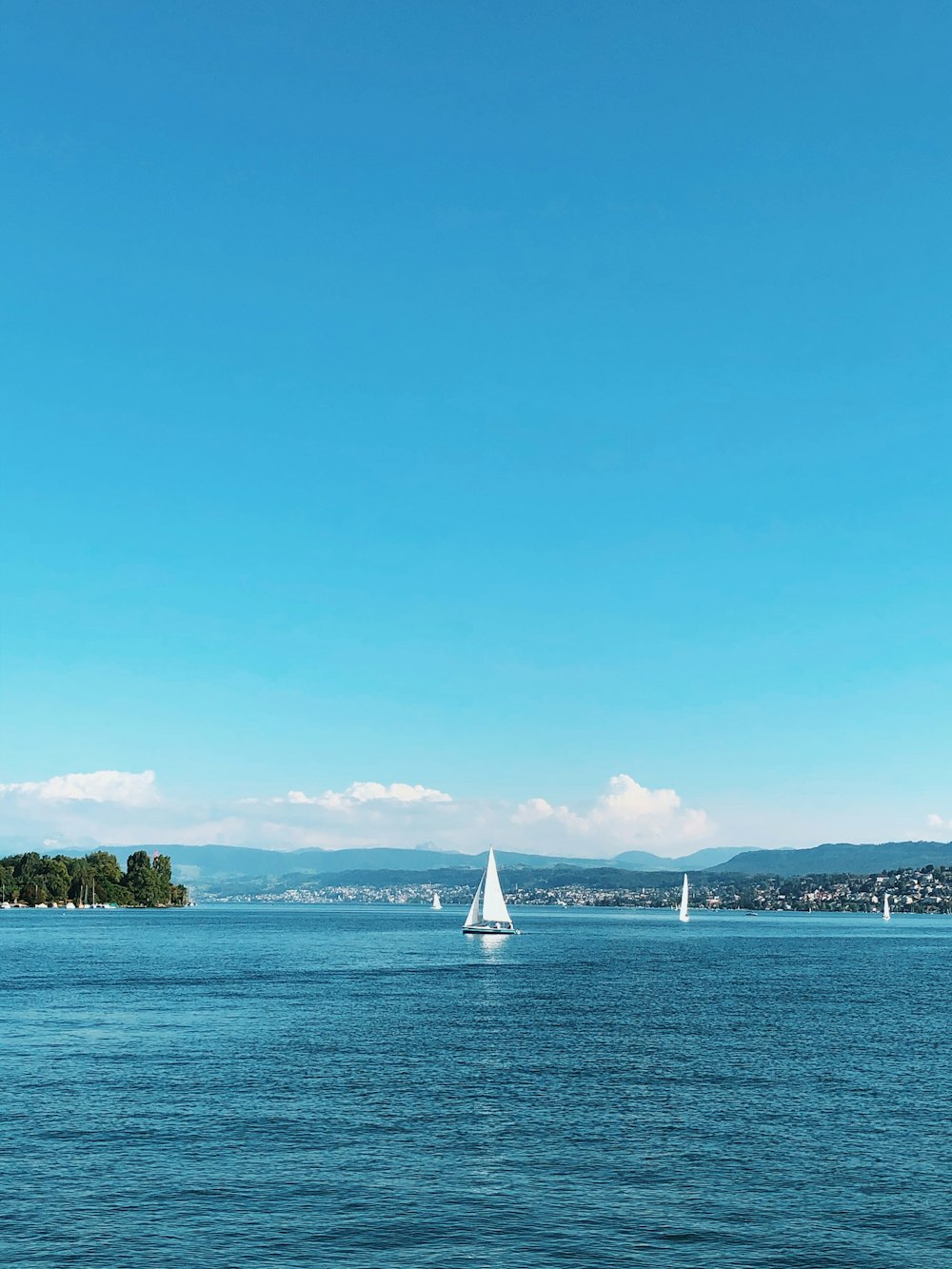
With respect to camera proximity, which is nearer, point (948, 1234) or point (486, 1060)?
point (948, 1234)

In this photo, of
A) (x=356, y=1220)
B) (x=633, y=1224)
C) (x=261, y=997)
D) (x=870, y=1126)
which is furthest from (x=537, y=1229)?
(x=261, y=997)

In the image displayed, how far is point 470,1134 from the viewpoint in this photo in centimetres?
5225

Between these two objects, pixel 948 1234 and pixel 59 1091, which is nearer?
pixel 948 1234

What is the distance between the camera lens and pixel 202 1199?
41.9 meters

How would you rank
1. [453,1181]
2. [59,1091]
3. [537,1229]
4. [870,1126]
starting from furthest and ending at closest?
[59,1091], [870,1126], [453,1181], [537,1229]

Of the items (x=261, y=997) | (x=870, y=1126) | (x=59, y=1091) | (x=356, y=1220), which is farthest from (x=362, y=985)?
(x=356, y=1220)

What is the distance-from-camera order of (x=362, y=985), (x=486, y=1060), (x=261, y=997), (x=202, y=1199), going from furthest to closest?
1. (x=362, y=985)
2. (x=261, y=997)
3. (x=486, y=1060)
4. (x=202, y=1199)

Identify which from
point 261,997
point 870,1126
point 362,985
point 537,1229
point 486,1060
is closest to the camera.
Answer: point 537,1229

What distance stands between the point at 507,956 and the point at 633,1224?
148 metres

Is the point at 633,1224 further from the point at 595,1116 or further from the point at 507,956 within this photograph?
the point at 507,956

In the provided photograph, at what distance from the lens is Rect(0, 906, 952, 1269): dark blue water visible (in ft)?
124

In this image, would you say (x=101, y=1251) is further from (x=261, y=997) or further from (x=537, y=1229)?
(x=261, y=997)

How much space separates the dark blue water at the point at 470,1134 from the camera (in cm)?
3794

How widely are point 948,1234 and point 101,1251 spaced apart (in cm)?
2879
